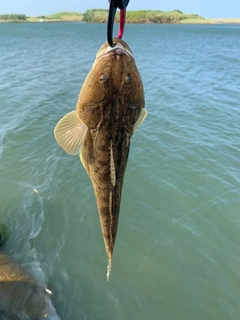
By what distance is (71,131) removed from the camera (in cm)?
258

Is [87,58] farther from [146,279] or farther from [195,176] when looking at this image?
[146,279]

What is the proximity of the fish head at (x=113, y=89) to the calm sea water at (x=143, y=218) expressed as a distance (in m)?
4.77

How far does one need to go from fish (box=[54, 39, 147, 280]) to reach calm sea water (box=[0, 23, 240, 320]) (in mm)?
4348

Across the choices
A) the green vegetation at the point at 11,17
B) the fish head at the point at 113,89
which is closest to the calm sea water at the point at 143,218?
the fish head at the point at 113,89

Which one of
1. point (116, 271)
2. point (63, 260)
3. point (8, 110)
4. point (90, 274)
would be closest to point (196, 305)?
point (116, 271)

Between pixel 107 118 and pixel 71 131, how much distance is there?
1.18ft

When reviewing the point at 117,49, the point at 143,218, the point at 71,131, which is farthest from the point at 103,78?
the point at 143,218

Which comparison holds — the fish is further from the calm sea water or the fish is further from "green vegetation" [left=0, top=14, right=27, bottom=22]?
"green vegetation" [left=0, top=14, right=27, bottom=22]

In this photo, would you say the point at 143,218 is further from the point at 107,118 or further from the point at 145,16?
the point at 145,16

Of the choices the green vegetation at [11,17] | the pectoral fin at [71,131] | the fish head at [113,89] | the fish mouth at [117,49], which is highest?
the fish mouth at [117,49]

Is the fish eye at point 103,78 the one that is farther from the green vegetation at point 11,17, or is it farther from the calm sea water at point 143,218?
the green vegetation at point 11,17

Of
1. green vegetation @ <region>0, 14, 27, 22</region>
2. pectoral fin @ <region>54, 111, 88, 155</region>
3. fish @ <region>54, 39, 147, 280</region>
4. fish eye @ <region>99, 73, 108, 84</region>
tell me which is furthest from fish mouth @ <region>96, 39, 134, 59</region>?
green vegetation @ <region>0, 14, 27, 22</region>

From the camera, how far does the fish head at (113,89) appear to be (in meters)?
2.31

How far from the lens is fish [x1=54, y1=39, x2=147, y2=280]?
2.34 meters
